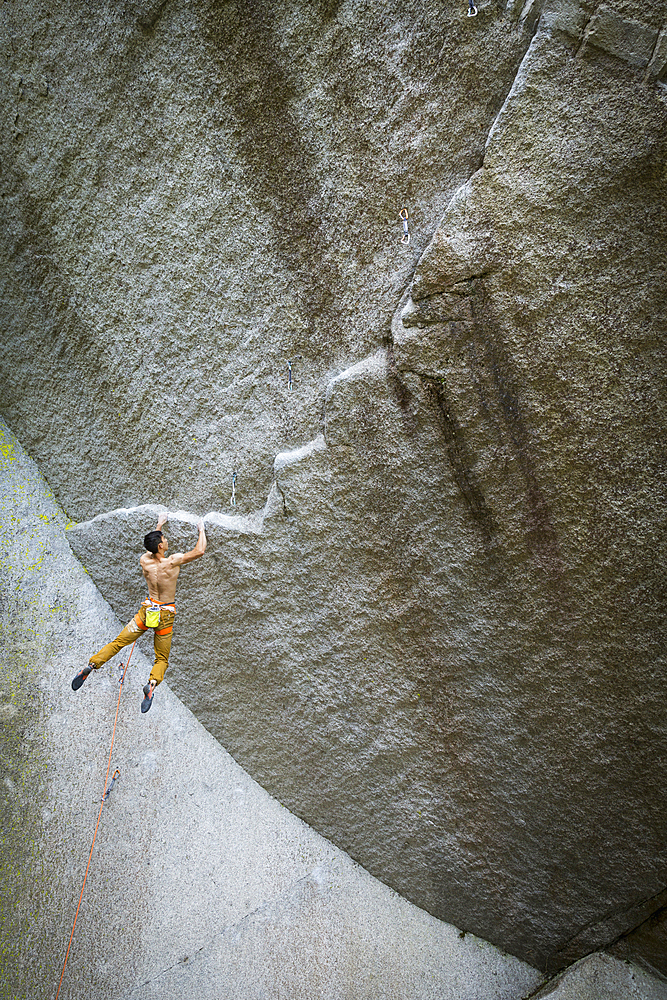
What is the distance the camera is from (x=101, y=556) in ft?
11.9

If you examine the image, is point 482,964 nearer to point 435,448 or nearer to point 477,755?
point 477,755

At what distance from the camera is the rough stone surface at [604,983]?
2.94 m

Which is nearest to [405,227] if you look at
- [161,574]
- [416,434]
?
[416,434]

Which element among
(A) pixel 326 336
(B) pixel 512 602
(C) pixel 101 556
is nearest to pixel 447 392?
(A) pixel 326 336

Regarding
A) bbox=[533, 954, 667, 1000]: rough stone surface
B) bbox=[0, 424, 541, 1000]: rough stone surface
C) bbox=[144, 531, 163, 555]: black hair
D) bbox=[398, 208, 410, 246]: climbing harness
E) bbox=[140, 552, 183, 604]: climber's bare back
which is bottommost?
bbox=[533, 954, 667, 1000]: rough stone surface

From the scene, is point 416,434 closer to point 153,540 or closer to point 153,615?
point 153,540

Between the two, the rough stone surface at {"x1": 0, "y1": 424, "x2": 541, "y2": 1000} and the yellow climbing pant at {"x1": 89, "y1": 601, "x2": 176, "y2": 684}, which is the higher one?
the yellow climbing pant at {"x1": 89, "y1": 601, "x2": 176, "y2": 684}

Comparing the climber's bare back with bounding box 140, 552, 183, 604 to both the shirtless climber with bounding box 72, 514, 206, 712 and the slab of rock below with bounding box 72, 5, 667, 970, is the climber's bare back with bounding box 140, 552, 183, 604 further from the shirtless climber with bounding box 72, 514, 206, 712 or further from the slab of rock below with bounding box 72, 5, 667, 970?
the slab of rock below with bounding box 72, 5, 667, 970

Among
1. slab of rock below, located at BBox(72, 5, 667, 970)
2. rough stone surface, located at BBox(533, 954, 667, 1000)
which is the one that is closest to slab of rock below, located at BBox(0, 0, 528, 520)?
slab of rock below, located at BBox(72, 5, 667, 970)

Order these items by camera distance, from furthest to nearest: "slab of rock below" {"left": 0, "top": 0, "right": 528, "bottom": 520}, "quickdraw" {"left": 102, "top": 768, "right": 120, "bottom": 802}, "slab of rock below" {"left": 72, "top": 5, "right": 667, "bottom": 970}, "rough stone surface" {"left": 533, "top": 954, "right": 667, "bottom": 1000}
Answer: "quickdraw" {"left": 102, "top": 768, "right": 120, "bottom": 802} < "rough stone surface" {"left": 533, "top": 954, "right": 667, "bottom": 1000} < "slab of rock below" {"left": 0, "top": 0, "right": 528, "bottom": 520} < "slab of rock below" {"left": 72, "top": 5, "right": 667, "bottom": 970}

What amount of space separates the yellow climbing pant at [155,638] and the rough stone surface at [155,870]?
2.53ft

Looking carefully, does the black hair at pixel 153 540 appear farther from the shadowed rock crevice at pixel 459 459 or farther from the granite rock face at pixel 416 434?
the shadowed rock crevice at pixel 459 459

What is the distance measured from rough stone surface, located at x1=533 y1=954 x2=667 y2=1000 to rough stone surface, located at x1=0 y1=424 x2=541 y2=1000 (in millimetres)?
265

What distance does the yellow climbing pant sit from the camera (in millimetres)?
2861
